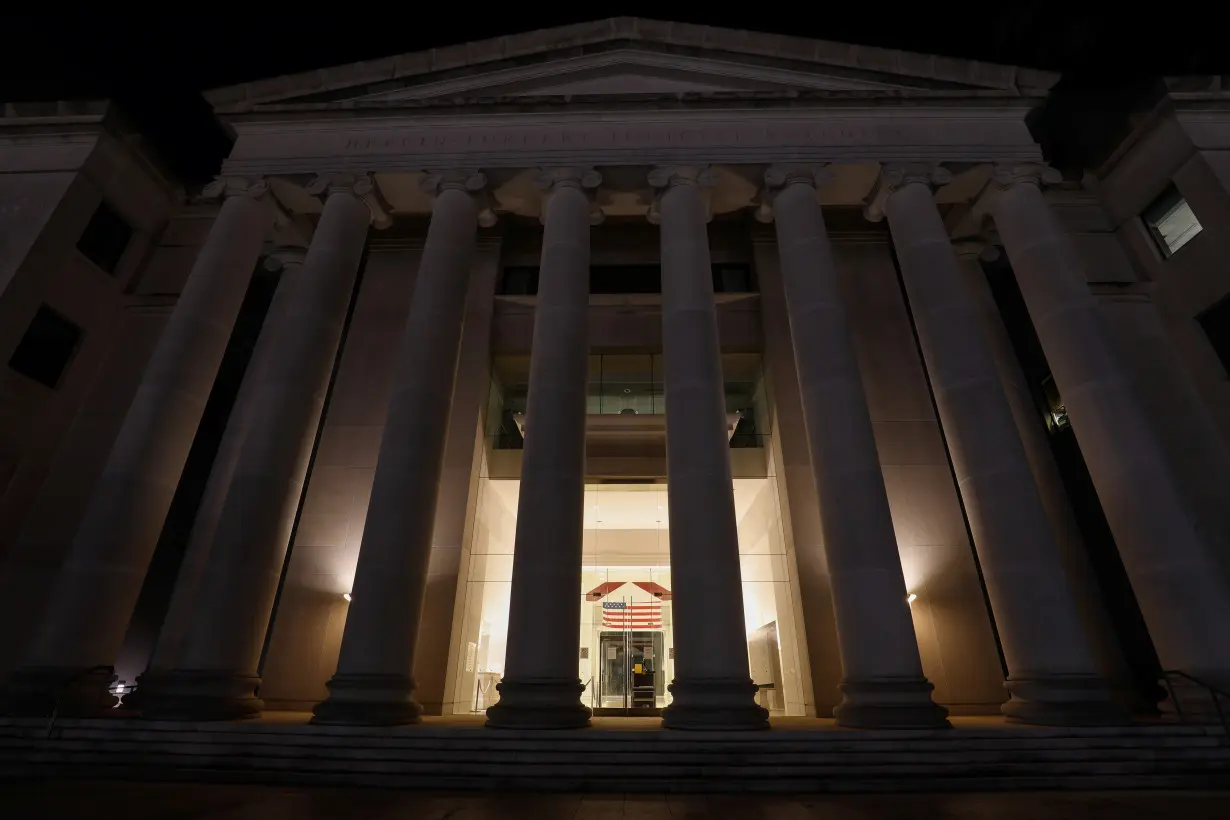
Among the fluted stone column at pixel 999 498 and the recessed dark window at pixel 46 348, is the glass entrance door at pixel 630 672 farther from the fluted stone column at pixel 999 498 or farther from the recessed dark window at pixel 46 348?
the recessed dark window at pixel 46 348

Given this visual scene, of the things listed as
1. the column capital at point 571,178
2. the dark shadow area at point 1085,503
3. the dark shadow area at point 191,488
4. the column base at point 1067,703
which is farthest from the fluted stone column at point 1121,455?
the dark shadow area at point 191,488

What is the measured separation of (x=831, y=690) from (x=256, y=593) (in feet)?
58.9

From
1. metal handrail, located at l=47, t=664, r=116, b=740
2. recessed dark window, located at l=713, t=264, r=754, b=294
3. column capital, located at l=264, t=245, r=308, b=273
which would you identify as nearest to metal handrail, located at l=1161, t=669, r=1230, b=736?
recessed dark window, located at l=713, t=264, r=754, b=294

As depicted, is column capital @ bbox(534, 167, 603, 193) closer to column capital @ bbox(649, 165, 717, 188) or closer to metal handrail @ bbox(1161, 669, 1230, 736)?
column capital @ bbox(649, 165, 717, 188)

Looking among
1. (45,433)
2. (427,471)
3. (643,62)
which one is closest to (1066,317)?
(643,62)

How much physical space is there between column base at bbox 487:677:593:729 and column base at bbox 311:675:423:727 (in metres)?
2.43

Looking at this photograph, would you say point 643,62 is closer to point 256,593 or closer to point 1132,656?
point 256,593

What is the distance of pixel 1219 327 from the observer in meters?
23.4

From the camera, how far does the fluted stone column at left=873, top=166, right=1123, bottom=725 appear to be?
51.8 feet

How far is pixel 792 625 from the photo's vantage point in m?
22.8

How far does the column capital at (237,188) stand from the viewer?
→ 24.0 m

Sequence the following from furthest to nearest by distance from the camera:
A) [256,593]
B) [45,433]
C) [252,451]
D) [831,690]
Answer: [45,433], [831,690], [252,451], [256,593]

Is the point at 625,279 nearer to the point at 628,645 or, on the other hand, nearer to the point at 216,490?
the point at 628,645

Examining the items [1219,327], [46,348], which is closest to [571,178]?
[46,348]
